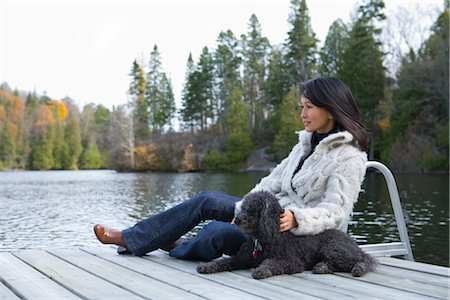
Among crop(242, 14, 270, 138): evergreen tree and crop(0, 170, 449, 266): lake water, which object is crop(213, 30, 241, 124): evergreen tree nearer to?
crop(242, 14, 270, 138): evergreen tree

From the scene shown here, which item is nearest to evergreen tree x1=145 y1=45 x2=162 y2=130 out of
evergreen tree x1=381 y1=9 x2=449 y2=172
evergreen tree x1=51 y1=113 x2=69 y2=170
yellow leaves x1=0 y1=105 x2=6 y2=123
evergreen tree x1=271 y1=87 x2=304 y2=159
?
evergreen tree x1=51 y1=113 x2=69 y2=170

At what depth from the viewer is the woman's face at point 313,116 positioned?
333 cm

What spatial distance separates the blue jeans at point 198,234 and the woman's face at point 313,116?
71 cm

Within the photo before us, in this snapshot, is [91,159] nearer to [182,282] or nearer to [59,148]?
[59,148]

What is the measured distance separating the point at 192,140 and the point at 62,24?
38.6 meters

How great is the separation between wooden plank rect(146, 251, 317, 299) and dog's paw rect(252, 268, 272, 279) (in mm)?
23

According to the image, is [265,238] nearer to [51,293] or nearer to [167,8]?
[51,293]

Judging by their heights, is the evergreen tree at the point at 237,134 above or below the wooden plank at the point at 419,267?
above

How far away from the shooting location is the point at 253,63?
164 feet

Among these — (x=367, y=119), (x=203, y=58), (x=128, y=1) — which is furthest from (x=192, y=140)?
(x=128, y=1)

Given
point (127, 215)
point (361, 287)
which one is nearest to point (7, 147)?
point (127, 215)

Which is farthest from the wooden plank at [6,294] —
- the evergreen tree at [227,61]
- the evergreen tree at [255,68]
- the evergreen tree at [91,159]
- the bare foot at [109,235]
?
the evergreen tree at [91,159]

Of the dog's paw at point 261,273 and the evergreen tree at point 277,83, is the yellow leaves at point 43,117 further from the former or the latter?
the dog's paw at point 261,273

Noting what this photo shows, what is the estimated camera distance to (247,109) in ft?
159
